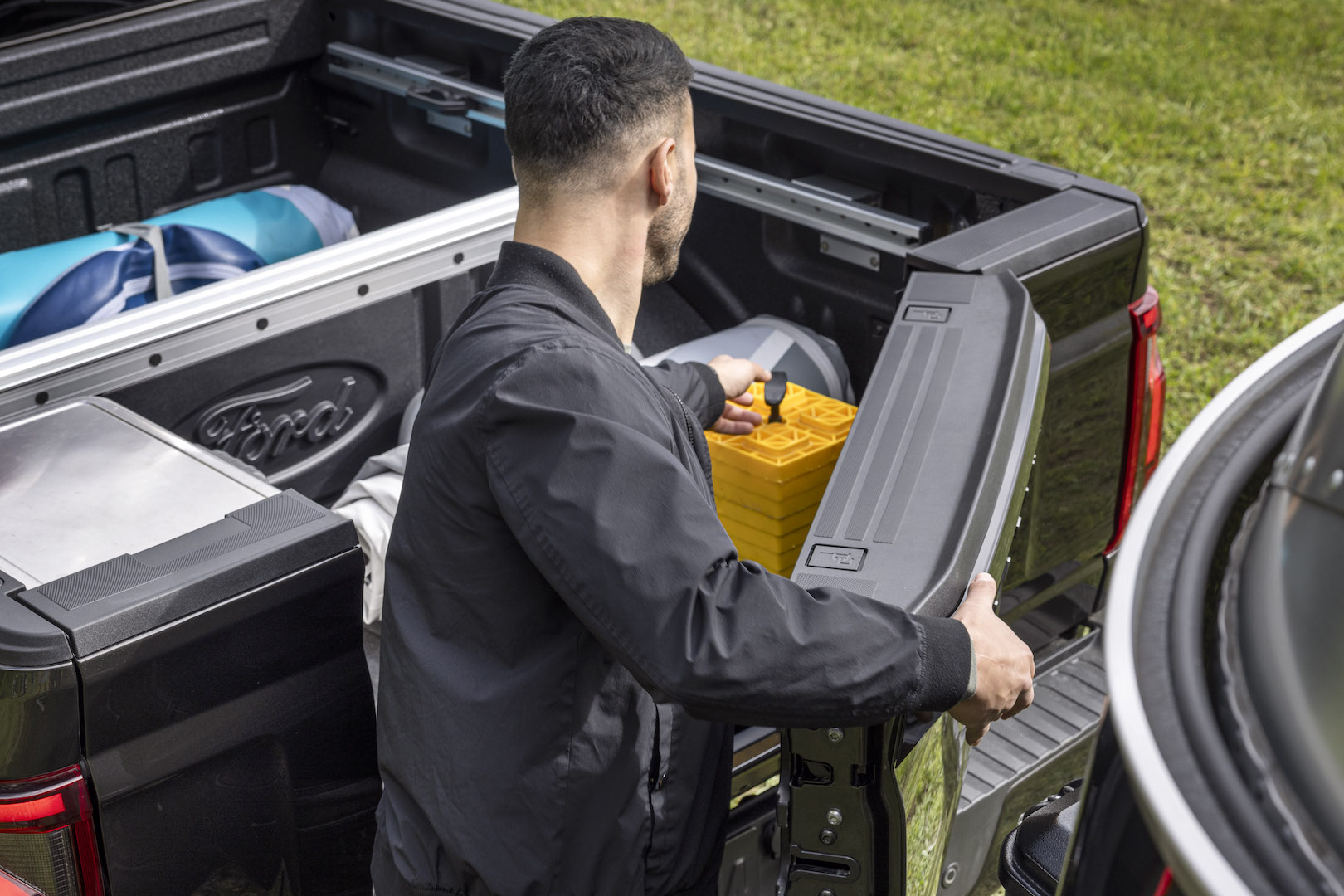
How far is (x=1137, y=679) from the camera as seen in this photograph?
112 centimetres

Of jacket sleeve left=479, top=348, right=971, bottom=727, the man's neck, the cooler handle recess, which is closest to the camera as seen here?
jacket sleeve left=479, top=348, right=971, bottom=727

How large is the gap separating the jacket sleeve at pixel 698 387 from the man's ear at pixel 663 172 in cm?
46

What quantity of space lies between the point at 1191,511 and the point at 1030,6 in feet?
29.0

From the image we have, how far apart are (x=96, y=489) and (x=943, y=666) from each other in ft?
3.81

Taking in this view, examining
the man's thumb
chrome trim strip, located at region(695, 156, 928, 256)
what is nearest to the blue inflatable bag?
chrome trim strip, located at region(695, 156, 928, 256)

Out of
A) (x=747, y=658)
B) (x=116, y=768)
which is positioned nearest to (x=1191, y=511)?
(x=747, y=658)

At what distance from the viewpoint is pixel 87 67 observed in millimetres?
3420

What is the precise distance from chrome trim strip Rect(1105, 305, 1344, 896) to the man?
0.41 m

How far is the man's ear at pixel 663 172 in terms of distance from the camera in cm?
196

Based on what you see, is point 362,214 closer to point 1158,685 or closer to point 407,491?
A: point 407,491

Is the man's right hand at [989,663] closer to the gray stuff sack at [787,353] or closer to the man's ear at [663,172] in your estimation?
the man's ear at [663,172]

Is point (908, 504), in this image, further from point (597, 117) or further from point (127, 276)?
point (127, 276)

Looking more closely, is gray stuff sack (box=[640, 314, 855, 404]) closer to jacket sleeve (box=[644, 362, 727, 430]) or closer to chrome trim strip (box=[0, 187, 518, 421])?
jacket sleeve (box=[644, 362, 727, 430])

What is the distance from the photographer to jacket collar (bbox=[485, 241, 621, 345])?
188 centimetres
